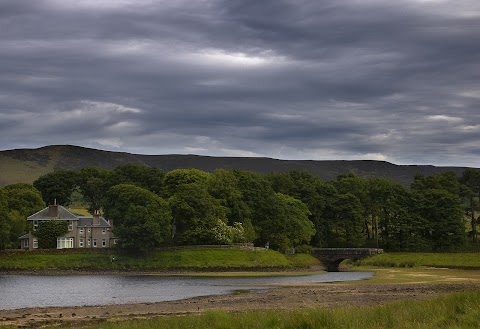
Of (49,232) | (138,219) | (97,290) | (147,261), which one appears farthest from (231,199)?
(97,290)

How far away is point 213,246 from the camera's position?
103500 mm

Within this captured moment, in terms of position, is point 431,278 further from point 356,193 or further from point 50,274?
point 356,193

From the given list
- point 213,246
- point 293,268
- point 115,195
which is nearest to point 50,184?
point 115,195

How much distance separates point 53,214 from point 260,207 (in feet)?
111

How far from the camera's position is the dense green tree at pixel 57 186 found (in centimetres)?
13950

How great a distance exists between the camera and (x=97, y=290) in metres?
64.6

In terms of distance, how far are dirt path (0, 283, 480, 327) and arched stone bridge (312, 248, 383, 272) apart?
53.8m

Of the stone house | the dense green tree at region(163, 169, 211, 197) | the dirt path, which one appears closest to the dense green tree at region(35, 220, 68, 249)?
the stone house

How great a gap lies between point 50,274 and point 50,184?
51969 mm

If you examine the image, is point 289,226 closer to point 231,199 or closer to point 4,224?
point 231,199

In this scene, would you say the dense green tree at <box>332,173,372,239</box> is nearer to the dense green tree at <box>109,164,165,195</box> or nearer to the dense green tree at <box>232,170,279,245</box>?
the dense green tree at <box>232,170,279,245</box>

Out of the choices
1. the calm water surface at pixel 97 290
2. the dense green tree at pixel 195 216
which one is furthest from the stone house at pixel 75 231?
the calm water surface at pixel 97 290

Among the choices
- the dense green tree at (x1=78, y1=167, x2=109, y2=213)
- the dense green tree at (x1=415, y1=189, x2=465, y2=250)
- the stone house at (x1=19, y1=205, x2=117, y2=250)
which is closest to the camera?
the stone house at (x1=19, y1=205, x2=117, y2=250)

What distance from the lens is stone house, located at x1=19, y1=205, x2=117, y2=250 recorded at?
108 metres
